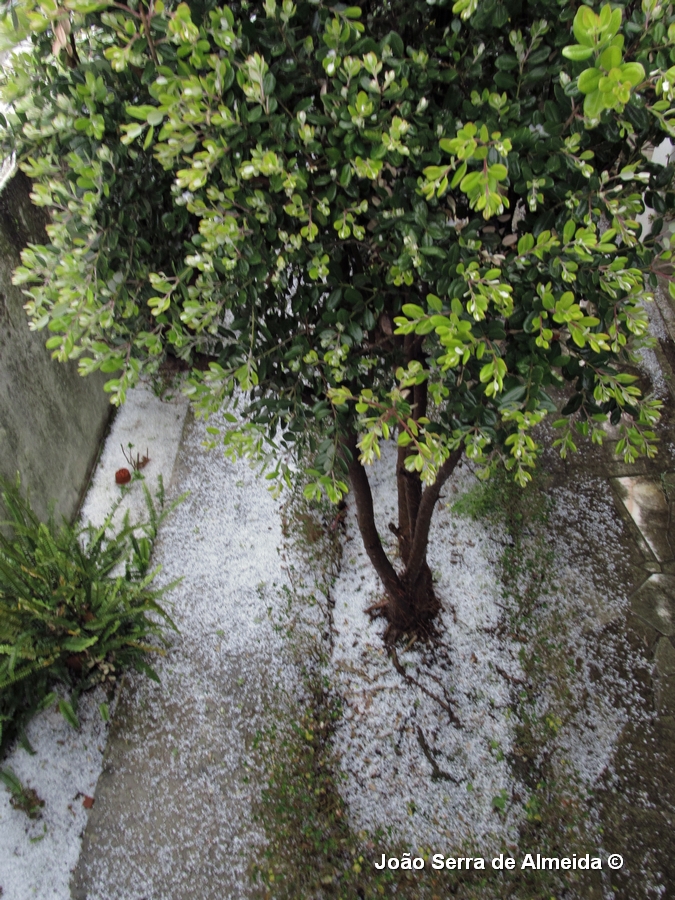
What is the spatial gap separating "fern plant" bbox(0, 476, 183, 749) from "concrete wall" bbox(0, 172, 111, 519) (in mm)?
379

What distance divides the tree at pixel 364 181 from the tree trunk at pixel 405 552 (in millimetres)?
788

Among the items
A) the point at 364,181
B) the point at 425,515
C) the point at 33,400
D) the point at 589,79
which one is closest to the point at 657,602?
the point at 425,515

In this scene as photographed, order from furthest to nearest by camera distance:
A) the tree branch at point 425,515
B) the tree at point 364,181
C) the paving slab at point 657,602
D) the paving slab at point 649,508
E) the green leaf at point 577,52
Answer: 1. the paving slab at point 649,508
2. the paving slab at point 657,602
3. the tree branch at point 425,515
4. the tree at point 364,181
5. the green leaf at point 577,52

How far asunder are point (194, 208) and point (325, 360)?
0.56 m

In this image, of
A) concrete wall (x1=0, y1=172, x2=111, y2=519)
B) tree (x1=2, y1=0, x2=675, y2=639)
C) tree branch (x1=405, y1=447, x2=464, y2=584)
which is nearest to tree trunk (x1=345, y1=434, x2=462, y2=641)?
tree branch (x1=405, y1=447, x2=464, y2=584)

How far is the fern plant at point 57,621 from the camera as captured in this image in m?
2.52

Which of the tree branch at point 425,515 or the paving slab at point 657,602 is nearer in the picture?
the tree branch at point 425,515

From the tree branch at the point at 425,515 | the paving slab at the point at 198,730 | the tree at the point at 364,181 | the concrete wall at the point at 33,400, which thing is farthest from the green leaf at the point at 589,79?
the concrete wall at the point at 33,400

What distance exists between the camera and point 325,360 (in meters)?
1.75

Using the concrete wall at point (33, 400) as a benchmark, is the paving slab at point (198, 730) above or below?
below

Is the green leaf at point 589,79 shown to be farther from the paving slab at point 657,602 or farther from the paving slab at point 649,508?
the paving slab at point 649,508

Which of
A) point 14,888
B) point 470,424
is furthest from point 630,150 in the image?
point 14,888

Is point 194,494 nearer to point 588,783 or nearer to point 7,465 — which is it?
point 7,465

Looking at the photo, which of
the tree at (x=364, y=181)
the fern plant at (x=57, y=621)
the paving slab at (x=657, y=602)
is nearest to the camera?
the tree at (x=364, y=181)
